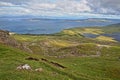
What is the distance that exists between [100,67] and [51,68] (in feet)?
66.8

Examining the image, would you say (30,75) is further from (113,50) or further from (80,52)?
(113,50)

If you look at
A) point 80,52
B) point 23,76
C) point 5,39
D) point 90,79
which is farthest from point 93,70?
point 80,52

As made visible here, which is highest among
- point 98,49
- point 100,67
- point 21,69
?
point 21,69

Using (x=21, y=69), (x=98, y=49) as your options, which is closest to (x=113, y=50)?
(x=98, y=49)

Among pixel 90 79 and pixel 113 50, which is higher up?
pixel 90 79

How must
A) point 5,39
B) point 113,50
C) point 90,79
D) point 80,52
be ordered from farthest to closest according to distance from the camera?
point 113,50
point 80,52
point 5,39
point 90,79

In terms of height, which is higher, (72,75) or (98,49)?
(72,75)

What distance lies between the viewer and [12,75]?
30641 millimetres

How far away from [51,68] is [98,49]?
122116 mm

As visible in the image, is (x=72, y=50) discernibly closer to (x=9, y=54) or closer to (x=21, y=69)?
(x=9, y=54)

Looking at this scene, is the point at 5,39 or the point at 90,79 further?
the point at 5,39

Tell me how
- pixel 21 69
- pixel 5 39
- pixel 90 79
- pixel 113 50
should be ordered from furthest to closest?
pixel 113 50 < pixel 5 39 < pixel 90 79 < pixel 21 69

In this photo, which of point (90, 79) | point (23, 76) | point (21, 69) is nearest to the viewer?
point (23, 76)

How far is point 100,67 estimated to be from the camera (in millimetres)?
62000
